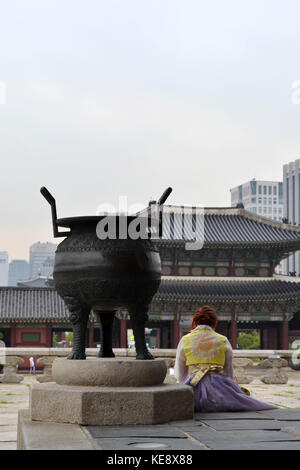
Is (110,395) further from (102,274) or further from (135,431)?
(102,274)

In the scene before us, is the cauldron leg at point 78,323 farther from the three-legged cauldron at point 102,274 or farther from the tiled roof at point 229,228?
the tiled roof at point 229,228

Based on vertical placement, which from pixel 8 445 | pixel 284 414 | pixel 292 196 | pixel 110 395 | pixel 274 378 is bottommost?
pixel 274 378

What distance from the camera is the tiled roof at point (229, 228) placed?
27998 mm

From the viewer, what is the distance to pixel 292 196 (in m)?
109

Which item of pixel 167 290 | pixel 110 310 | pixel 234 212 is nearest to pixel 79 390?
pixel 110 310

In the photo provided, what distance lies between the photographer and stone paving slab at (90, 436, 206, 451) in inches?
A: 151

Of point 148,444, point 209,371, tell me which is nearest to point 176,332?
point 209,371

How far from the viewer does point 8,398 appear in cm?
1138

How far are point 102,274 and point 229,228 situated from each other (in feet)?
79.5

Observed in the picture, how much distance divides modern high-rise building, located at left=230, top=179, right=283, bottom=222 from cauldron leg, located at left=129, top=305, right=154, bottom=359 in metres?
120

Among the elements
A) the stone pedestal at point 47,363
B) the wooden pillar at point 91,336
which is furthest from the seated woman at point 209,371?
the wooden pillar at point 91,336

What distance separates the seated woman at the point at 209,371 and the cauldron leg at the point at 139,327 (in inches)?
19.7
